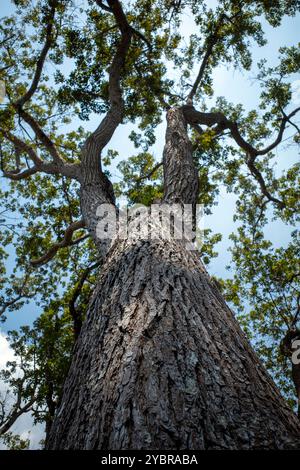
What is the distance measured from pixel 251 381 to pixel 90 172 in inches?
163

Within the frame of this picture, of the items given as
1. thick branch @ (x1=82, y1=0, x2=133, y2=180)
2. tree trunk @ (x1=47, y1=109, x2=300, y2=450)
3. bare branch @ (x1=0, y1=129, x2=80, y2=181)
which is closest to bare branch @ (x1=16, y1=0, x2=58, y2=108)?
bare branch @ (x1=0, y1=129, x2=80, y2=181)

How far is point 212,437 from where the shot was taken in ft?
4.20

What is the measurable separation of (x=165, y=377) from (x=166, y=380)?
2 cm

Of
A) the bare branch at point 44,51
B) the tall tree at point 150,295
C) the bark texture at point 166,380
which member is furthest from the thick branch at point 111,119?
the bark texture at point 166,380

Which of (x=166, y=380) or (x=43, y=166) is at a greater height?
(x=43, y=166)

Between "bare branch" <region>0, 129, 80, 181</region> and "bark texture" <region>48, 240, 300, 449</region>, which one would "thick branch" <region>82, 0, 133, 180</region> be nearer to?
"bare branch" <region>0, 129, 80, 181</region>

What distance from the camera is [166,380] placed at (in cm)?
156

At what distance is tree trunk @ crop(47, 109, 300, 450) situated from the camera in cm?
133

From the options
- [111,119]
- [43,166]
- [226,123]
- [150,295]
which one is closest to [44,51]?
[43,166]

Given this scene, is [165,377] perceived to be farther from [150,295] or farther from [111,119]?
[111,119]

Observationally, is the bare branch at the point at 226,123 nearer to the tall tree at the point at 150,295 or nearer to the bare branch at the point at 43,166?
the tall tree at the point at 150,295

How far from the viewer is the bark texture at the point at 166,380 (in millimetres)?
1329

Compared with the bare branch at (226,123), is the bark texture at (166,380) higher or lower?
lower
